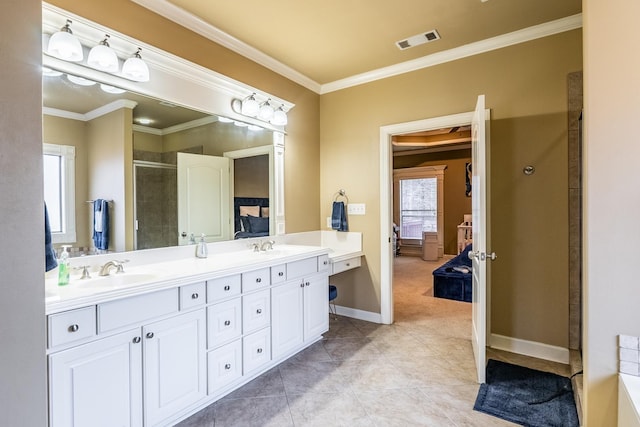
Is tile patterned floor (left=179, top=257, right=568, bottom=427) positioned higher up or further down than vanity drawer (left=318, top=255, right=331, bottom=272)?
further down

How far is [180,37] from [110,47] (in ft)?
1.87

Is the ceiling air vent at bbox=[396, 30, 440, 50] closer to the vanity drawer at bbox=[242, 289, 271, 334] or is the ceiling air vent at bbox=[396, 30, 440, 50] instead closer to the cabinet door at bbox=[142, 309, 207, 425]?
the vanity drawer at bbox=[242, 289, 271, 334]

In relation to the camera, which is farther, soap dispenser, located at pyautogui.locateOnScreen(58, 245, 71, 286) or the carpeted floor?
the carpeted floor

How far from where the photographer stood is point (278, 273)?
2502 millimetres

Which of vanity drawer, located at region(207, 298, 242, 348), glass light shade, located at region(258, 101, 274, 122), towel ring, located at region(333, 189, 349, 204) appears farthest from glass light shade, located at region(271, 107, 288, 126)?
vanity drawer, located at region(207, 298, 242, 348)

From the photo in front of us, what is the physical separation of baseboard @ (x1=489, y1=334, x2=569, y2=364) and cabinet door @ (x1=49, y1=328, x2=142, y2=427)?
282 cm

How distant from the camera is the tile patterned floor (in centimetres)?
193

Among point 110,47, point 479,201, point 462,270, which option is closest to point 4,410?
point 110,47

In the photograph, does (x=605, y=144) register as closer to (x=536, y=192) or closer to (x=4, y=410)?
(x=536, y=192)

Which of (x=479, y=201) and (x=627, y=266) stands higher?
(x=479, y=201)

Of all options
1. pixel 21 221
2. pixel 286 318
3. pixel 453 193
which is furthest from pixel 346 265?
pixel 453 193

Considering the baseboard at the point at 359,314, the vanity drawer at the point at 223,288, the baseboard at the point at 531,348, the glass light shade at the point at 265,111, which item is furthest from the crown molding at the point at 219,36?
the baseboard at the point at 531,348

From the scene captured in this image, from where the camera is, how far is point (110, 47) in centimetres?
199

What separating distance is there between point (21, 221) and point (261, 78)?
2.49 m
